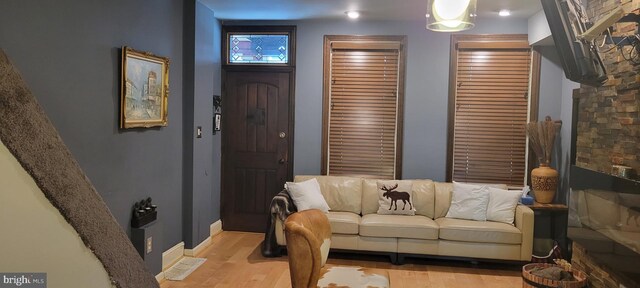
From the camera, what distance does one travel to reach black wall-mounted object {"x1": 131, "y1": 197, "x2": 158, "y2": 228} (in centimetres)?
368

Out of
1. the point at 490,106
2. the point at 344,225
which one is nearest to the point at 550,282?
the point at 344,225

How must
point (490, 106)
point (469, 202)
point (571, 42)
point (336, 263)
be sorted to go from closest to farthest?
point (571, 42) → point (336, 263) → point (469, 202) → point (490, 106)

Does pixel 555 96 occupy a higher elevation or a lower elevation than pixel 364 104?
higher

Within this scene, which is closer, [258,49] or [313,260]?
[313,260]

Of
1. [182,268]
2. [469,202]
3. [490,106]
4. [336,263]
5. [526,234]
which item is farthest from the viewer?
[490,106]

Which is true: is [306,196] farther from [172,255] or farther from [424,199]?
[172,255]

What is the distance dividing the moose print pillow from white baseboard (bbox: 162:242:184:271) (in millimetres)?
2092

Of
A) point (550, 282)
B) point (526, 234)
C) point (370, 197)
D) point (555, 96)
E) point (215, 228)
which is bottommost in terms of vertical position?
point (215, 228)

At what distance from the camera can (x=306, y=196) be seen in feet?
16.2

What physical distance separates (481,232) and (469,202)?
0.42 meters

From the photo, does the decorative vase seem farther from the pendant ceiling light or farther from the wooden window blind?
the pendant ceiling light

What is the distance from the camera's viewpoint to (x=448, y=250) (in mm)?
4672

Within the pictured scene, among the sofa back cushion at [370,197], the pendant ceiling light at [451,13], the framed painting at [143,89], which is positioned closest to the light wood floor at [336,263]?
the sofa back cushion at [370,197]

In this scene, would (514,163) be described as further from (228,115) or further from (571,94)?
(228,115)
